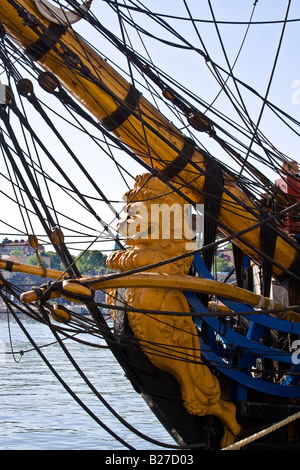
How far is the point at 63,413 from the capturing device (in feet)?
41.2

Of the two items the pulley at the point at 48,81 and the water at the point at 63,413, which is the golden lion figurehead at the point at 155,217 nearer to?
A: the pulley at the point at 48,81

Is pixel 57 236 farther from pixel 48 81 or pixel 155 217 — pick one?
pixel 48 81

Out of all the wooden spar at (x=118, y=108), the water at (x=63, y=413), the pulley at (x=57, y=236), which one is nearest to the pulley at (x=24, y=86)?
the wooden spar at (x=118, y=108)

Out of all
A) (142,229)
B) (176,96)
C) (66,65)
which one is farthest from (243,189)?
(66,65)

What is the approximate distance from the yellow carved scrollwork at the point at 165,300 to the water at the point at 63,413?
1.59m

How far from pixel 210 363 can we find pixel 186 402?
14.8 inches

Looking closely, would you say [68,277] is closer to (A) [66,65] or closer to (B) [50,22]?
(A) [66,65]

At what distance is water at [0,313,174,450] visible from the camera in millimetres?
9977

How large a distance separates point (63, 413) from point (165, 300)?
7.70m

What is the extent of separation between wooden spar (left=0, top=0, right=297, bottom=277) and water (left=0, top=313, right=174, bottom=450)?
2184mm

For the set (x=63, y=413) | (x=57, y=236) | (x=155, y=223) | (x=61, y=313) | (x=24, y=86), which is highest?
(x=24, y=86)

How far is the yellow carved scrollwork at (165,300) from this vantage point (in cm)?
550

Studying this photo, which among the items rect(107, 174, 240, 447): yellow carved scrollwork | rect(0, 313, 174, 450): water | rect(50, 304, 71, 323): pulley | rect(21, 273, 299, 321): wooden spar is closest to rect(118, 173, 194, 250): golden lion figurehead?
rect(107, 174, 240, 447): yellow carved scrollwork

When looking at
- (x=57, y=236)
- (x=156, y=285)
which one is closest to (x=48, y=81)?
(x=57, y=236)
